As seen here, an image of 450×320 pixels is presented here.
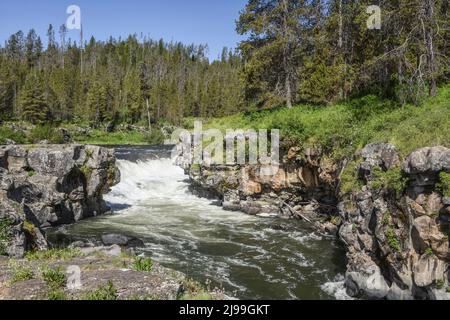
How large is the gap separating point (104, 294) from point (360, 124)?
17.1 meters

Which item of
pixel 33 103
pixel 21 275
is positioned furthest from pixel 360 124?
pixel 33 103

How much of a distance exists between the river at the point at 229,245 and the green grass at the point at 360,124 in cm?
534

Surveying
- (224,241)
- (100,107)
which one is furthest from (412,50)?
(100,107)

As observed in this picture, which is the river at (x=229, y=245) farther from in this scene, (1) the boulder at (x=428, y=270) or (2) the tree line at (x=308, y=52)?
(2) the tree line at (x=308, y=52)

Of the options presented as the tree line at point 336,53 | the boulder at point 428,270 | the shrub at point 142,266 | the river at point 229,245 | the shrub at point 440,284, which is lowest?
the river at point 229,245

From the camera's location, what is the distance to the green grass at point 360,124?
14.9 m

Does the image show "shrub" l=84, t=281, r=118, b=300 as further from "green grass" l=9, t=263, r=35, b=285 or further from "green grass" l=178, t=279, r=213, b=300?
"green grass" l=9, t=263, r=35, b=285

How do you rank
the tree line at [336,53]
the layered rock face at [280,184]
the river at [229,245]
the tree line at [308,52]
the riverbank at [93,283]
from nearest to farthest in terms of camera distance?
the riverbank at [93,283] → the river at [229,245] → the tree line at [336,53] → the layered rock face at [280,184] → the tree line at [308,52]

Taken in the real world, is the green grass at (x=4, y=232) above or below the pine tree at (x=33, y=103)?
below

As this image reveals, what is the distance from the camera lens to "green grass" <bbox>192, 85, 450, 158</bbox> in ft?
48.9

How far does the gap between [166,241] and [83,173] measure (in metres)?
9.53

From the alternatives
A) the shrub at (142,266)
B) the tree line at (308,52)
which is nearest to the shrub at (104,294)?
the shrub at (142,266)

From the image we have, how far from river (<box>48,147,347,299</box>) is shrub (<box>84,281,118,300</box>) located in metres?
6.08
